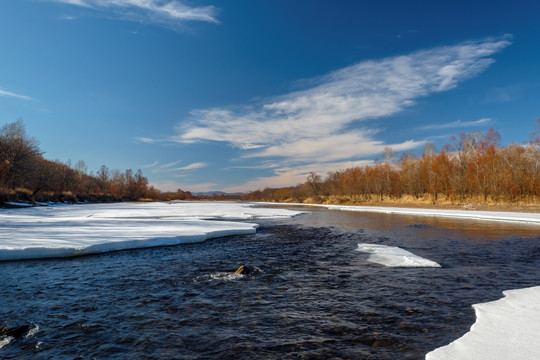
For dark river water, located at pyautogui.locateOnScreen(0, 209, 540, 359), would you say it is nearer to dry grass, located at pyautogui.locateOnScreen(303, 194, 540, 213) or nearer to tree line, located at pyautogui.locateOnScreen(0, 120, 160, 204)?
dry grass, located at pyautogui.locateOnScreen(303, 194, 540, 213)

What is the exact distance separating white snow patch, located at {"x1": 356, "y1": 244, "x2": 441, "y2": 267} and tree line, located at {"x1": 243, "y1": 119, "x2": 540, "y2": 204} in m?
30.7

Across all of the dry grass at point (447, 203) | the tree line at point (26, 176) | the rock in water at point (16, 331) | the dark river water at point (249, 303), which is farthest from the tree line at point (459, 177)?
the tree line at point (26, 176)

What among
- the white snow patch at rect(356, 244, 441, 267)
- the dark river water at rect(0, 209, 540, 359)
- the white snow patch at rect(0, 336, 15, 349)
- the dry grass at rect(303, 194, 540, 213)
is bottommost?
the dark river water at rect(0, 209, 540, 359)

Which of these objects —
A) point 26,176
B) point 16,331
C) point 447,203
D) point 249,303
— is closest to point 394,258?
point 249,303

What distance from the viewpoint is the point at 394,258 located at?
821 cm

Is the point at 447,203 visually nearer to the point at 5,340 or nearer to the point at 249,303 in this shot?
the point at 249,303

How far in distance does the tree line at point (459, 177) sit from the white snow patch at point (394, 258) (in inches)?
1208

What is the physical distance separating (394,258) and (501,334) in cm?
467

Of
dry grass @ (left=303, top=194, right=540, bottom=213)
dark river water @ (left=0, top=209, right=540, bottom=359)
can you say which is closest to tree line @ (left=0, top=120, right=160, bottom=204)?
dark river water @ (left=0, top=209, right=540, bottom=359)

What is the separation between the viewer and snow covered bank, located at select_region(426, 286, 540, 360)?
10.2 ft

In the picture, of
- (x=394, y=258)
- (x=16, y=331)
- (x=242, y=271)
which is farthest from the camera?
(x=394, y=258)

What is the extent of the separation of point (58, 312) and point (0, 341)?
99 cm

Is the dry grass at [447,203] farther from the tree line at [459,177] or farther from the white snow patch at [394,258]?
the white snow patch at [394,258]

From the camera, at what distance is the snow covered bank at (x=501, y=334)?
3122 millimetres
